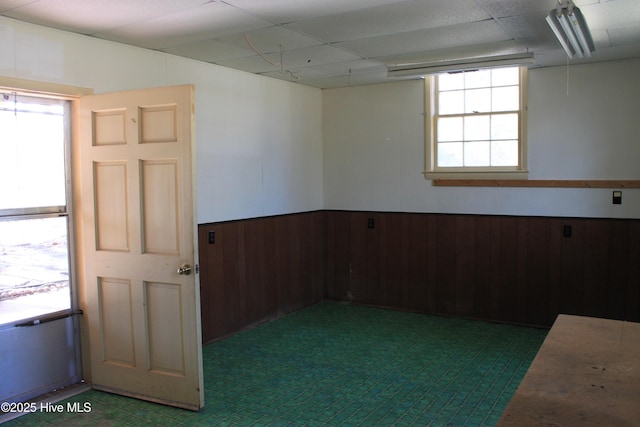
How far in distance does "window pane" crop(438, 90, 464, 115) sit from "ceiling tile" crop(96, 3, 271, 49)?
8.72 ft

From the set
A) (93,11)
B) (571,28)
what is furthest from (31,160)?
(571,28)

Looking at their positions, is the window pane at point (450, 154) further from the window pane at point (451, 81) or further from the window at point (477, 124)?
the window pane at point (451, 81)

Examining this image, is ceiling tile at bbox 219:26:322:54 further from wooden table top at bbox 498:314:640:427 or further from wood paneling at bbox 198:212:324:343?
wooden table top at bbox 498:314:640:427

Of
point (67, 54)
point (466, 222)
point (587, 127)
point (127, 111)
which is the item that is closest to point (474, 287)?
point (466, 222)

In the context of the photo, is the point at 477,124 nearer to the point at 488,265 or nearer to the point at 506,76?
the point at 506,76

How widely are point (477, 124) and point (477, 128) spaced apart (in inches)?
1.6

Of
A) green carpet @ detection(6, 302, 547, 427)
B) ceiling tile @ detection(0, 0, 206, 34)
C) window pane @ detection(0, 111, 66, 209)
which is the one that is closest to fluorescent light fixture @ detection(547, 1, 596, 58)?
ceiling tile @ detection(0, 0, 206, 34)

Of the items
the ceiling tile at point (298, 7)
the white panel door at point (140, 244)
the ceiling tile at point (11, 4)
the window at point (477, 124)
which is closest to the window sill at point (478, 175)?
the window at point (477, 124)

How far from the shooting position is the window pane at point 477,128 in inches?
220

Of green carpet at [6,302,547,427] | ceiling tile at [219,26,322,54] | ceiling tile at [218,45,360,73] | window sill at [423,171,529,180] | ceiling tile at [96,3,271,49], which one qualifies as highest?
ceiling tile at [218,45,360,73]

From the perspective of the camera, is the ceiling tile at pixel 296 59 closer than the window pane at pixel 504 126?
Yes

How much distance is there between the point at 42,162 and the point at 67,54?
75cm

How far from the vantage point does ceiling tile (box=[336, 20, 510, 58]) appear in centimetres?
391

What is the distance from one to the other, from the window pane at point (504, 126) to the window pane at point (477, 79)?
1.15 feet
